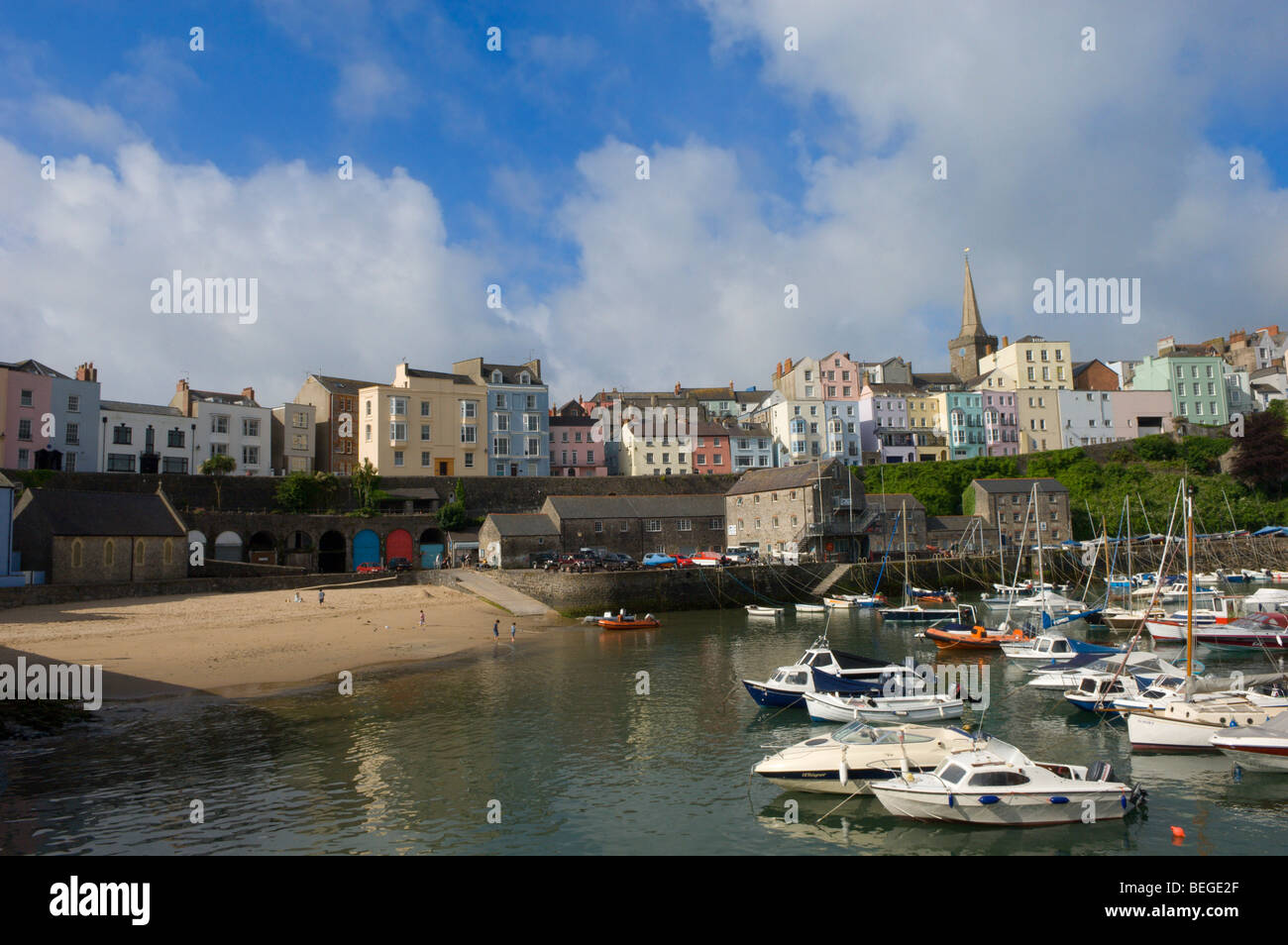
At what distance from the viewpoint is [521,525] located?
207 feet

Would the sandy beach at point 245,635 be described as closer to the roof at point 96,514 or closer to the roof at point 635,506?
the roof at point 96,514

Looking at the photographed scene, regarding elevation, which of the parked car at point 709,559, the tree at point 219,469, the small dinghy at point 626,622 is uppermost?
the tree at point 219,469

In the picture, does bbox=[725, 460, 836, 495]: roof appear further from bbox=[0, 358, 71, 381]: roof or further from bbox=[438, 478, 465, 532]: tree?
bbox=[0, 358, 71, 381]: roof

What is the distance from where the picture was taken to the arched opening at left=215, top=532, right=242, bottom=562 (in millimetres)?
57656

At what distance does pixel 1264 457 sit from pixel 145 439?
10727 centimetres

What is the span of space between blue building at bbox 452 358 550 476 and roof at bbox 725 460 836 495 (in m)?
22.2

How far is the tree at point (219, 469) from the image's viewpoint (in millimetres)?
63938

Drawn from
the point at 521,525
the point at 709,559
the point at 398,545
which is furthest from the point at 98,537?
the point at 709,559

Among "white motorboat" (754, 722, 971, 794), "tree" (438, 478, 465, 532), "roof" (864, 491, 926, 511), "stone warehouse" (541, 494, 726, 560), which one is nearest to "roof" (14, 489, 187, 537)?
"tree" (438, 478, 465, 532)

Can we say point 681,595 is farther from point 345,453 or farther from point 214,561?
point 345,453

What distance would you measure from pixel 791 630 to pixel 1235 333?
111614mm

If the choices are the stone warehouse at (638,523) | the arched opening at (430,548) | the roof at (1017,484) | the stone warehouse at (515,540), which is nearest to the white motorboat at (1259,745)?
the stone warehouse at (515,540)

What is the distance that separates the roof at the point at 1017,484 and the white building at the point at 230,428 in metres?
69.6

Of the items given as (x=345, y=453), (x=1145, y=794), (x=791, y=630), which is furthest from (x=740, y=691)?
(x=345, y=453)
